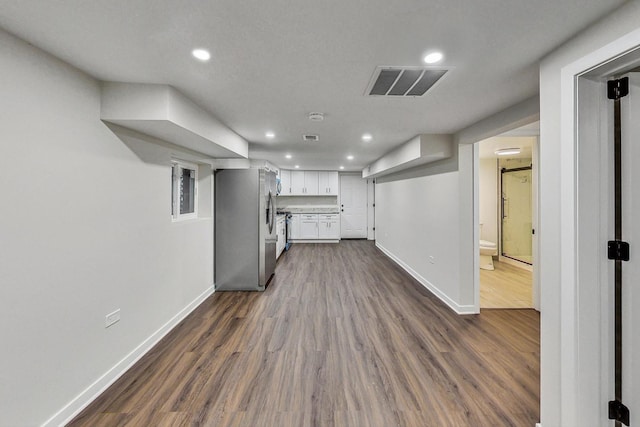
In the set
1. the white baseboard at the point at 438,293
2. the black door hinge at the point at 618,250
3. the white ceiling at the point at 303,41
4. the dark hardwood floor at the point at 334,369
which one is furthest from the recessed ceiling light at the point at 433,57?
the white baseboard at the point at 438,293

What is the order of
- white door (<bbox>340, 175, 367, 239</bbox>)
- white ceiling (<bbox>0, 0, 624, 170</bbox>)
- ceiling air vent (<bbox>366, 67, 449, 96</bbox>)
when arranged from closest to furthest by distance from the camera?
white ceiling (<bbox>0, 0, 624, 170</bbox>) → ceiling air vent (<bbox>366, 67, 449, 96</bbox>) → white door (<bbox>340, 175, 367, 239</bbox>)

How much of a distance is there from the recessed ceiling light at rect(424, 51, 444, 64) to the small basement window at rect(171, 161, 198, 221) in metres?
2.94

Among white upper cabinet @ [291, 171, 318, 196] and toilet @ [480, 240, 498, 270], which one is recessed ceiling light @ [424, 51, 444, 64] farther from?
white upper cabinet @ [291, 171, 318, 196]

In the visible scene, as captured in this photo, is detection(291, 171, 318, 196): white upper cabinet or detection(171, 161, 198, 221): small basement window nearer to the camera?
detection(171, 161, 198, 221): small basement window

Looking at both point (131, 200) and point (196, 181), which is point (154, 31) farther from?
point (196, 181)

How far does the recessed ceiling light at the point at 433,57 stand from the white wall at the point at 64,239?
2.29 m

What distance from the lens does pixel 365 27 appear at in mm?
1329

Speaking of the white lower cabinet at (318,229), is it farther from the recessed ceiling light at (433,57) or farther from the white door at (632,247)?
the white door at (632,247)

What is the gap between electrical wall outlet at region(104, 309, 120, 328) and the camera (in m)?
1.99

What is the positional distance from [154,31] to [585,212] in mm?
2419

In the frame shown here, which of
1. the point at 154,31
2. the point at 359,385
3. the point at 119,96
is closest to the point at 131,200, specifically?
the point at 119,96

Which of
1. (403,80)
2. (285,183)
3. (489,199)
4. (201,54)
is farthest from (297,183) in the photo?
(201,54)

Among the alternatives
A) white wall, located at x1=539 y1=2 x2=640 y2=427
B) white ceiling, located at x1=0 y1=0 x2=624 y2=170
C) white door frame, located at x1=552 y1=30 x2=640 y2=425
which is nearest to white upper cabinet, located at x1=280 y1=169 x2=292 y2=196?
white ceiling, located at x1=0 y1=0 x2=624 y2=170

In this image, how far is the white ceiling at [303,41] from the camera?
1190 millimetres
